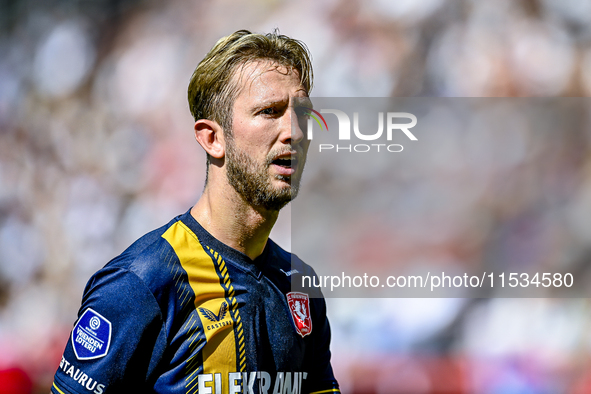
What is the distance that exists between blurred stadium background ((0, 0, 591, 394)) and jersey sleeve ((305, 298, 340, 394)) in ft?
5.94

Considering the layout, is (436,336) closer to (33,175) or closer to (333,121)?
(333,121)

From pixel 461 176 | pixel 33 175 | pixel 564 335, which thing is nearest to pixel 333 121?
pixel 461 176

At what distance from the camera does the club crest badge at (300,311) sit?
1.82 metres

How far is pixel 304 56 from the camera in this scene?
6.14 ft

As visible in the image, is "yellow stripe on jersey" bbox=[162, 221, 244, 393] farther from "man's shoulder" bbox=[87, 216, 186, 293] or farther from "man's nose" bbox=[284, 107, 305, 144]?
"man's nose" bbox=[284, 107, 305, 144]

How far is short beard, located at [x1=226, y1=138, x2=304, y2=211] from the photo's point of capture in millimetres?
1708

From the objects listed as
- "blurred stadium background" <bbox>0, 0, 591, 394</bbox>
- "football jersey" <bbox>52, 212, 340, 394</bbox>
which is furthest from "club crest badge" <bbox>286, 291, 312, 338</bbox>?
"blurred stadium background" <bbox>0, 0, 591, 394</bbox>

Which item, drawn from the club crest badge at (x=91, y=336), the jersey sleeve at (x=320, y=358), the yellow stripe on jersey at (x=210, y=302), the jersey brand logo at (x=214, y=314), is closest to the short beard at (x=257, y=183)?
the yellow stripe on jersey at (x=210, y=302)

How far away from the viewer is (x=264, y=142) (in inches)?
67.2

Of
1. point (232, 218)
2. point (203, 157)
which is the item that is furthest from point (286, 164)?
point (203, 157)

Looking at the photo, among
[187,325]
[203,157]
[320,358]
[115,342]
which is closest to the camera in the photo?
[115,342]

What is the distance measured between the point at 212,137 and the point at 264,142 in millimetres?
200

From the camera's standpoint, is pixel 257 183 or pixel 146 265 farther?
pixel 257 183

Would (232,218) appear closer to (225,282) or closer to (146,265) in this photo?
(225,282)
